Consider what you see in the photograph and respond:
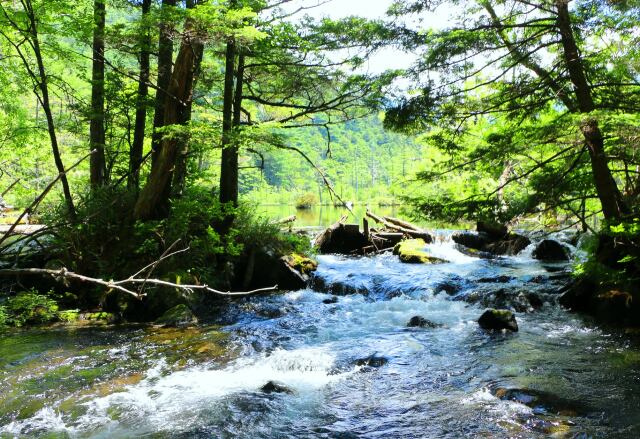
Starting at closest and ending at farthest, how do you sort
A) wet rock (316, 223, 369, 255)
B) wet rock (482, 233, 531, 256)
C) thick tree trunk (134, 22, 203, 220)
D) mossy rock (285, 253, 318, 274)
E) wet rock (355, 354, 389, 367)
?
wet rock (355, 354, 389, 367)
thick tree trunk (134, 22, 203, 220)
mossy rock (285, 253, 318, 274)
wet rock (482, 233, 531, 256)
wet rock (316, 223, 369, 255)

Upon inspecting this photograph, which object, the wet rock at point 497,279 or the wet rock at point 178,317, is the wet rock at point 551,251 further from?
the wet rock at point 178,317

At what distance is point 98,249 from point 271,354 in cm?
505

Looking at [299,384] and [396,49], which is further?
[396,49]

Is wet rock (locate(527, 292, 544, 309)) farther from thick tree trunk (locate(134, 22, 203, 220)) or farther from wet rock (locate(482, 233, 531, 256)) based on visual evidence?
thick tree trunk (locate(134, 22, 203, 220))

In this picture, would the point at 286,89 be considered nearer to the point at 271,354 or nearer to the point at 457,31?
the point at 457,31

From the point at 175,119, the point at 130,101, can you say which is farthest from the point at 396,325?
the point at 130,101

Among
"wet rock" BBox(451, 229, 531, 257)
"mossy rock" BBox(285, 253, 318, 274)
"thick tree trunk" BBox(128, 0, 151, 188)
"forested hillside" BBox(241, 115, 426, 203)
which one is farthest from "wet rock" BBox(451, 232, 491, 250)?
"forested hillside" BBox(241, 115, 426, 203)

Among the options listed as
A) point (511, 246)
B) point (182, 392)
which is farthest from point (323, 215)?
point (182, 392)

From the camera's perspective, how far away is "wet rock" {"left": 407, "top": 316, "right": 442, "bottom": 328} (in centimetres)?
877

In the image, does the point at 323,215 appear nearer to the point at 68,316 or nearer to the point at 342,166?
the point at 68,316

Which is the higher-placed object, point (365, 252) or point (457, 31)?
point (457, 31)

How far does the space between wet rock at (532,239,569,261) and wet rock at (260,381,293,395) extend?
518 inches

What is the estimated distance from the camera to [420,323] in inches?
349

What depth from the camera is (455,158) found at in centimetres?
866
